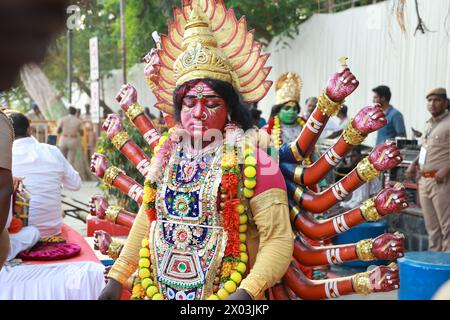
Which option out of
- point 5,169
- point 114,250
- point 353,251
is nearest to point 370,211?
point 353,251

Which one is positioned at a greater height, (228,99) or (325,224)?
(228,99)

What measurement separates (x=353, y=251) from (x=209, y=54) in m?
1.14

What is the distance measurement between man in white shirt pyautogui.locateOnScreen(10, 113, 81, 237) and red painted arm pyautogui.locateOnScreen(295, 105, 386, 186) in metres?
2.52

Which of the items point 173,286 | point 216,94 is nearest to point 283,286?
point 173,286

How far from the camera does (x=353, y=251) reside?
2969 mm

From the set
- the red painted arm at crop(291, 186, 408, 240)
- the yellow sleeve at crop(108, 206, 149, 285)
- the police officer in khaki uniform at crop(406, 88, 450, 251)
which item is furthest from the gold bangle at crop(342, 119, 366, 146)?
the police officer in khaki uniform at crop(406, 88, 450, 251)

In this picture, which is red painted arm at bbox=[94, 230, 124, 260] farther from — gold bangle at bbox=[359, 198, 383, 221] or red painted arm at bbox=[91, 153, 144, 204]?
gold bangle at bbox=[359, 198, 383, 221]

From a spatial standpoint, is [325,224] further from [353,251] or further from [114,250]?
[114,250]

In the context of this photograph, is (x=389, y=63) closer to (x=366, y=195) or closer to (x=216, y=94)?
(x=366, y=195)

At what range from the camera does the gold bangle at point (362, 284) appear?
2848mm

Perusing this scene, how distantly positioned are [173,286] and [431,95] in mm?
4225

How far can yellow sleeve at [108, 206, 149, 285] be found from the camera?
2.89 meters

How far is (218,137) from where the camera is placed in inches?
115

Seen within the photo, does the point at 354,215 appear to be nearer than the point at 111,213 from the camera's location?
Yes
